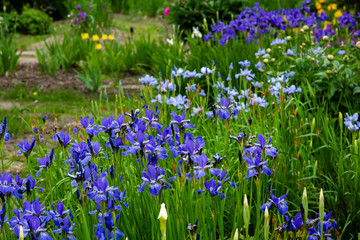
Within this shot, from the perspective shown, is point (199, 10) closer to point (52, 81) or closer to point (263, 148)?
point (52, 81)

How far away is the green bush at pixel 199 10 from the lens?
6.83m

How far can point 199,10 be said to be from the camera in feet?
22.5

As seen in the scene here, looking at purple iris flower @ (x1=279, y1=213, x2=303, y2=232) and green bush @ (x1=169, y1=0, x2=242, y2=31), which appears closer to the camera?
purple iris flower @ (x1=279, y1=213, x2=303, y2=232)

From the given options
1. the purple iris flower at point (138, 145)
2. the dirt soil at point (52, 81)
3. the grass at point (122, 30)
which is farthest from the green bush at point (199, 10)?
the purple iris flower at point (138, 145)

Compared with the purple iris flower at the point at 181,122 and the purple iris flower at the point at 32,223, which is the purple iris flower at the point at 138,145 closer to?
the purple iris flower at the point at 181,122

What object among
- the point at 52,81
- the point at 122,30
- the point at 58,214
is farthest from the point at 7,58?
the point at 58,214

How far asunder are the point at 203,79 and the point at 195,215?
2.94 m

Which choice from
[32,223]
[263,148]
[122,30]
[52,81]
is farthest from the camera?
[122,30]

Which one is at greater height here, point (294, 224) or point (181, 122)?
point (181, 122)

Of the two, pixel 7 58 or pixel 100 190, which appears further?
pixel 7 58

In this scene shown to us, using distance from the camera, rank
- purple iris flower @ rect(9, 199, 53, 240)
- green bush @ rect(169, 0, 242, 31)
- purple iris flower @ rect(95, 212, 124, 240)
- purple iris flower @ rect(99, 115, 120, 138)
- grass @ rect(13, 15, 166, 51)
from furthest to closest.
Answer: grass @ rect(13, 15, 166, 51) → green bush @ rect(169, 0, 242, 31) → purple iris flower @ rect(99, 115, 120, 138) → purple iris flower @ rect(95, 212, 124, 240) → purple iris flower @ rect(9, 199, 53, 240)

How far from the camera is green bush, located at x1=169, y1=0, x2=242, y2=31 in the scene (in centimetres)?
683

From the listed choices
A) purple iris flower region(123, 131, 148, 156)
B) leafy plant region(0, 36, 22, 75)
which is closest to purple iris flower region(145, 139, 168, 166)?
purple iris flower region(123, 131, 148, 156)

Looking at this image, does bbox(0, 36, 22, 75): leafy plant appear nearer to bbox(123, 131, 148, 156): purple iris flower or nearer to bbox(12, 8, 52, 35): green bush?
bbox(12, 8, 52, 35): green bush
